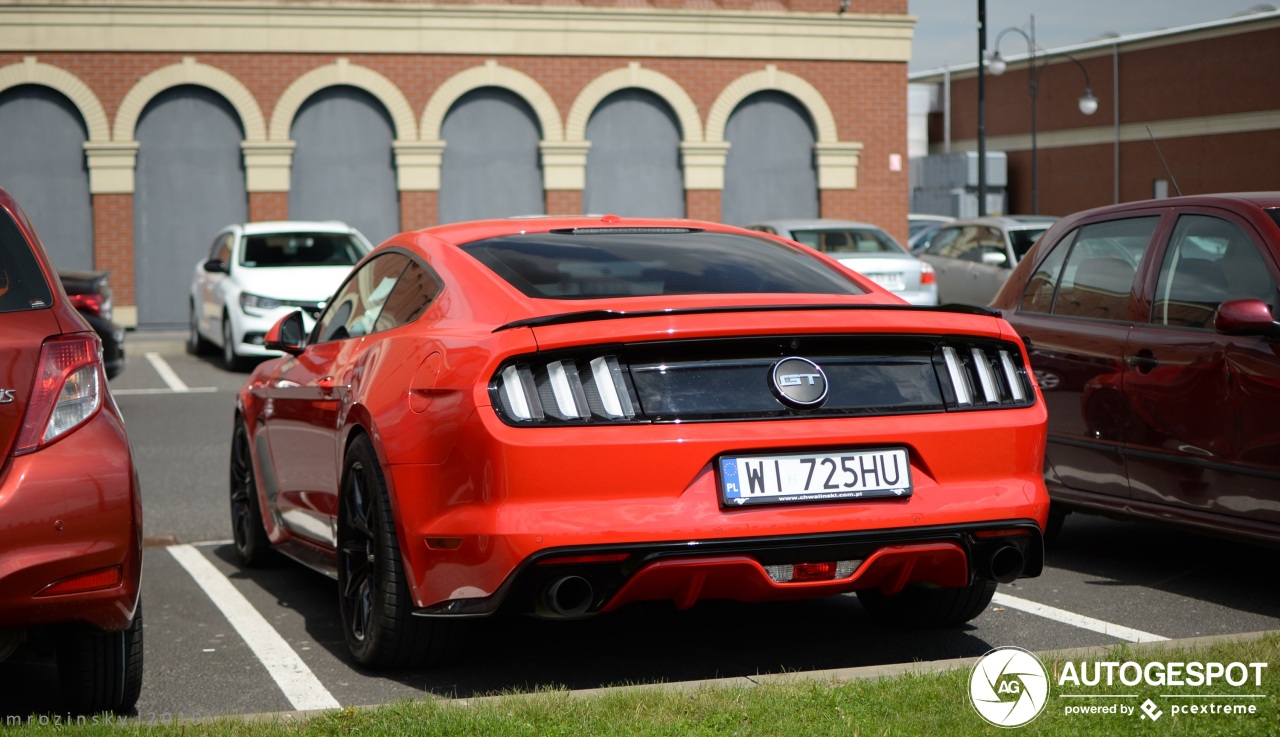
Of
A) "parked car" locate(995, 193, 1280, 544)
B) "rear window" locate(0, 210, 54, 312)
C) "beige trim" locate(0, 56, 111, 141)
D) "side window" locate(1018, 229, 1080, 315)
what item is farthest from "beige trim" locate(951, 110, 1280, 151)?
"rear window" locate(0, 210, 54, 312)

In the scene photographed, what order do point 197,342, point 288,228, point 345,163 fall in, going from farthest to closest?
point 345,163 < point 197,342 < point 288,228

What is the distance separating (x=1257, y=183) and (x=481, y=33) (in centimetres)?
3077

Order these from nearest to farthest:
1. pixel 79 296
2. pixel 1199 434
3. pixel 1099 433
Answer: pixel 1199 434 < pixel 1099 433 < pixel 79 296

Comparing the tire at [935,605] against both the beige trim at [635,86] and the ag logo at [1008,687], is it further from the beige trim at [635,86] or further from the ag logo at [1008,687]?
the beige trim at [635,86]

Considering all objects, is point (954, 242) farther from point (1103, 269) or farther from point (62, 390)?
point (62, 390)

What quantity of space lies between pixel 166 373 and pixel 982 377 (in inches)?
600

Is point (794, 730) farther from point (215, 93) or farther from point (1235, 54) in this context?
point (1235, 54)

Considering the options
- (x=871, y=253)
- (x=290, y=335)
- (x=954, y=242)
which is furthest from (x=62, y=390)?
(x=954, y=242)

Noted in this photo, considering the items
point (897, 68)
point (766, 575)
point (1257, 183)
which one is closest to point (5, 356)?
point (766, 575)

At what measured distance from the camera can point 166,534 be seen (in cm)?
798

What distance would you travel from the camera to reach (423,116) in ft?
89.1

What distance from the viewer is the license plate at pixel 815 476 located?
4215mm

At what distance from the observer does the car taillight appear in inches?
161

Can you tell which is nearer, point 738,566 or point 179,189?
point 738,566
